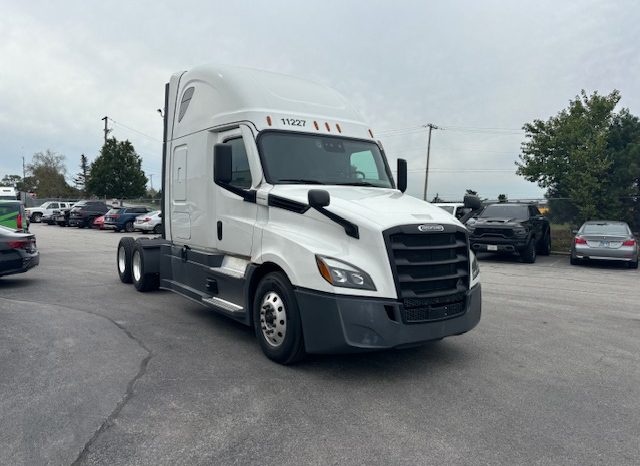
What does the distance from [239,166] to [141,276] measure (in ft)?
13.3

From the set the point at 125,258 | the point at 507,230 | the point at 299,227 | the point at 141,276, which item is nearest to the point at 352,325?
the point at 299,227

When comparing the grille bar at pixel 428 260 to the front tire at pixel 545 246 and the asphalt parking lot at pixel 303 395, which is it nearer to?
the asphalt parking lot at pixel 303 395

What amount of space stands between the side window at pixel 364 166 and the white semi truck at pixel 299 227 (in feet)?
0.06

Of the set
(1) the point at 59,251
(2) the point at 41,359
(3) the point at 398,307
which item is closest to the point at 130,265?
(2) the point at 41,359

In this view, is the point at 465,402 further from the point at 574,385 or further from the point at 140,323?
the point at 140,323

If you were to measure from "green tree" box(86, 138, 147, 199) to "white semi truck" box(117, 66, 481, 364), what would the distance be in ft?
151

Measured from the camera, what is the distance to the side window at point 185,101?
7.17 m

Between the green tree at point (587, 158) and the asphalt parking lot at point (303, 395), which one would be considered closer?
the asphalt parking lot at point (303, 395)

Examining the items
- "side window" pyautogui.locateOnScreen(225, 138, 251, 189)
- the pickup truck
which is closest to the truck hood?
"side window" pyautogui.locateOnScreen(225, 138, 251, 189)

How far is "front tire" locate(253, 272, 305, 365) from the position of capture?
190 inches

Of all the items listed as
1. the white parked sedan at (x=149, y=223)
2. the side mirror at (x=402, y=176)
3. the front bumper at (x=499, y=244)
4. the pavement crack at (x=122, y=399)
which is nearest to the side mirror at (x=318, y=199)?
the pavement crack at (x=122, y=399)

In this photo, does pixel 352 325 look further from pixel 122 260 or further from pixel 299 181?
pixel 122 260

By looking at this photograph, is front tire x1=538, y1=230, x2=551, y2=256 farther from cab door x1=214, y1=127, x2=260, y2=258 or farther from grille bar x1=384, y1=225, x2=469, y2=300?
cab door x1=214, y1=127, x2=260, y2=258

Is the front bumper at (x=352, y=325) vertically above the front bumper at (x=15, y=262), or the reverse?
the front bumper at (x=352, y=325)
